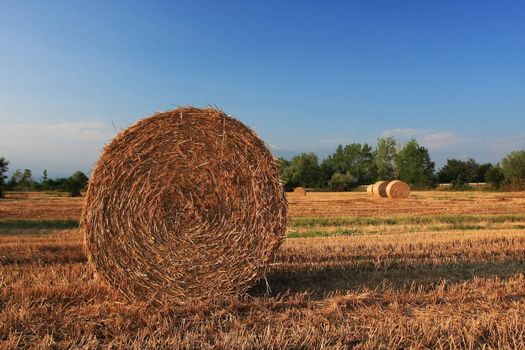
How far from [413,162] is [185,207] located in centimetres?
5877

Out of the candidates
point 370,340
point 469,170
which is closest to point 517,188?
point 469,170

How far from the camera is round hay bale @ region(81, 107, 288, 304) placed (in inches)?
205

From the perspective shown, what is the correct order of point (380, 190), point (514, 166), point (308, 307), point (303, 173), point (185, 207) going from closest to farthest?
point (308, 307), point (185, 207), point (380, 190), point (514, 166), point (303, 173)

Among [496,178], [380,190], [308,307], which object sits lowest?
[308,307]

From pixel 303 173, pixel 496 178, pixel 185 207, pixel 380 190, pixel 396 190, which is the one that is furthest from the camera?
pixel 303 173

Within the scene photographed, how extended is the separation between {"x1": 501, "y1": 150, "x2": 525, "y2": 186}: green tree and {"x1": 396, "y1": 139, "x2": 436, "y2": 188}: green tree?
860cm

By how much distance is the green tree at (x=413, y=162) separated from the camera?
57.3 metres

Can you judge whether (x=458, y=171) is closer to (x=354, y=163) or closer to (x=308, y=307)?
(x=354, y=163)

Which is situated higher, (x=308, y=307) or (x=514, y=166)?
(x=514, y=166)

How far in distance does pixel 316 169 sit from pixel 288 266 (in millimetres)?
51586

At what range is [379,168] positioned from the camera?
6312 cm

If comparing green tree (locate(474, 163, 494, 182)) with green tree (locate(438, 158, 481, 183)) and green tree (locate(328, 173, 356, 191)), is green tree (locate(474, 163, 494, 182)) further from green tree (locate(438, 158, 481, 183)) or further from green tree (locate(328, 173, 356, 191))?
green tree (locate(328, 173, 356, 191))

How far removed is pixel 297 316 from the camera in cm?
453

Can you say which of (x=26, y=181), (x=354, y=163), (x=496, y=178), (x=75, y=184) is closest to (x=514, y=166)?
(x=496, y=178)
